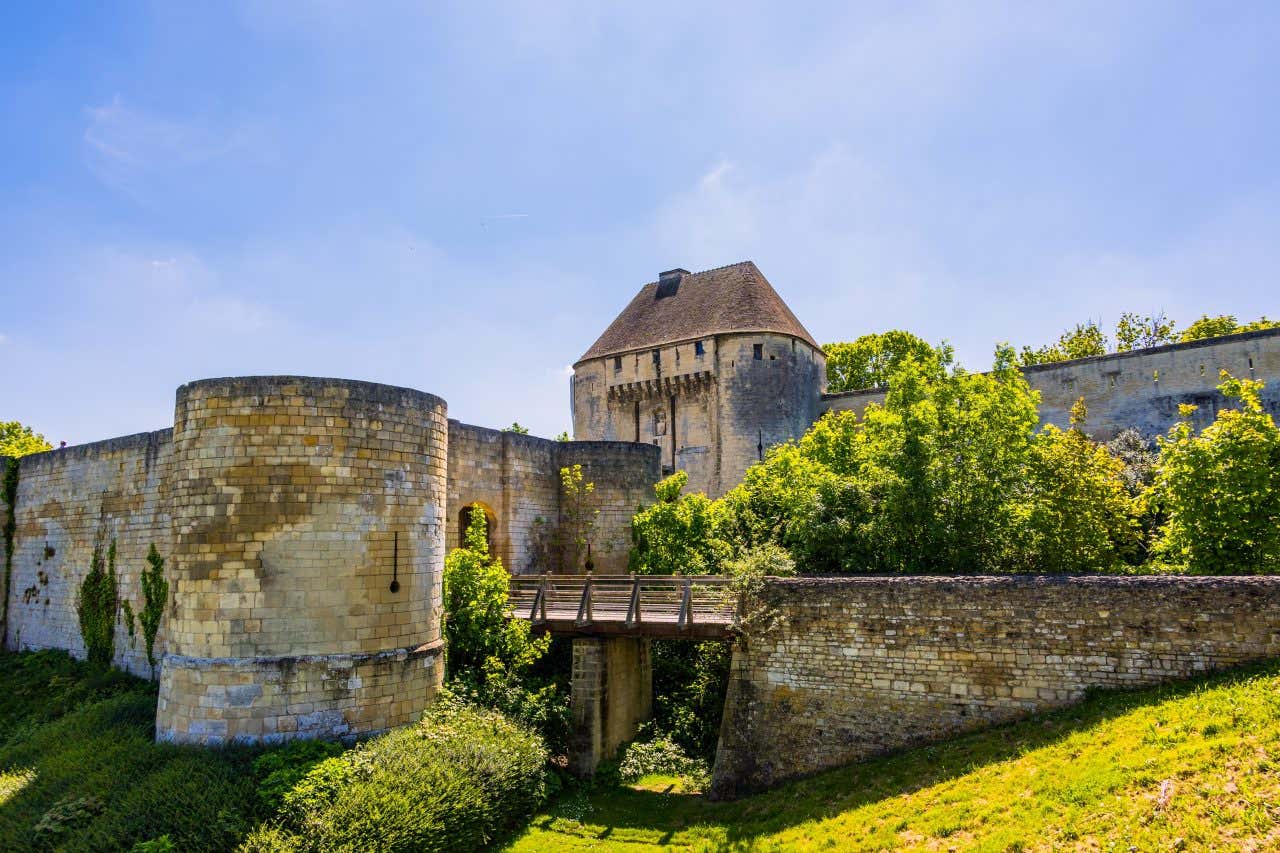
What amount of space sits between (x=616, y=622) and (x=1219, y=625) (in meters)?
8.40

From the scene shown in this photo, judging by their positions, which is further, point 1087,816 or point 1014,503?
point 1014,503

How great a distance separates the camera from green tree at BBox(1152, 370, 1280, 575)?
10875mm

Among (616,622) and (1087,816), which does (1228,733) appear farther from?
(616,622)

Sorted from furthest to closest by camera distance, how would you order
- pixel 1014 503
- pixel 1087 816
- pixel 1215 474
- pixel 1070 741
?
pixel 1014 503 < pixel 1215 474 < pixel 1070 741 < pixel 1087 816

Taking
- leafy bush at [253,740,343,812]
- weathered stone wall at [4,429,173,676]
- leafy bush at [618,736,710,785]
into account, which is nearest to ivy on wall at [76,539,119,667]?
weathered stone wall at [4,429,173,676]

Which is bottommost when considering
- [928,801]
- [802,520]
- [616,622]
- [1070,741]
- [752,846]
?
[752,846]

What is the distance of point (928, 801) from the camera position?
9.34 m

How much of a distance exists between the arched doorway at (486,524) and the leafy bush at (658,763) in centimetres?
609

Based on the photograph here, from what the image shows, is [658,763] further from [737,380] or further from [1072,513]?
[737,380]

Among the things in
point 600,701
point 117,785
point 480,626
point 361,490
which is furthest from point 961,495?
point 117,785

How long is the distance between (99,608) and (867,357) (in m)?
32.1

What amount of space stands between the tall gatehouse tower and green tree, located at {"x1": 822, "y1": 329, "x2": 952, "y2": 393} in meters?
7.42

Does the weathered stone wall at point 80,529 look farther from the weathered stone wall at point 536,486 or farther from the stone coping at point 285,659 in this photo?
the weathered stone wall at point 536,486

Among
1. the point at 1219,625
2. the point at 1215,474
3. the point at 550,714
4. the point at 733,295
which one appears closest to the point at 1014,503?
the point at 1215,474
